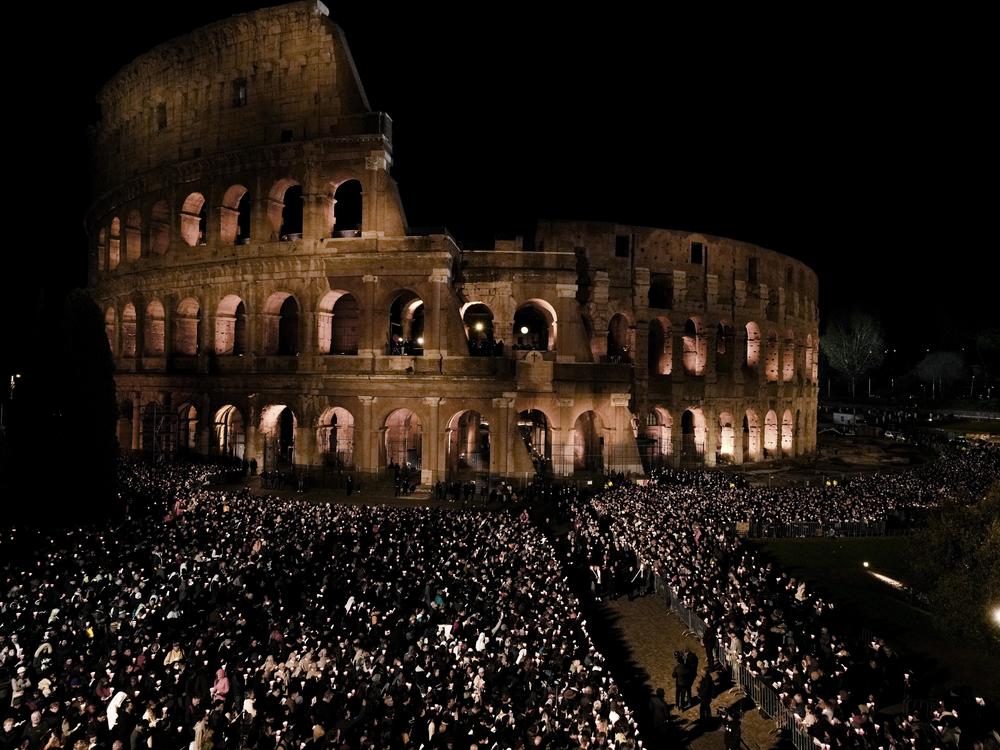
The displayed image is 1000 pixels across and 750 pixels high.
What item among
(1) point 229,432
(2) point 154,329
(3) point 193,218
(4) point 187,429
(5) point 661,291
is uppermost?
(3) point 193,218

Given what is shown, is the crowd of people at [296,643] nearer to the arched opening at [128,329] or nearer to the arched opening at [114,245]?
the arched opening at [128,329]

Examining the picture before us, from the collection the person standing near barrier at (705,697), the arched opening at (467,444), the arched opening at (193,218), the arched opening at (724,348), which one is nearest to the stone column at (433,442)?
the arched opening at (467,444)

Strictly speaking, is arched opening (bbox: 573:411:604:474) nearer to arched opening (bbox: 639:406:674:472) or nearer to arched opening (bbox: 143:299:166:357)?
arched opening (bbox: 639:406:674:472)

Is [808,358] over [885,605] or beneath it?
over

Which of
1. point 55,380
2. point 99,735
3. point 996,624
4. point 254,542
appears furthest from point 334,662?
point 55,380

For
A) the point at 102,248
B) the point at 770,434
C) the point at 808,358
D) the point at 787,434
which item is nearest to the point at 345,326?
the point at 102,248

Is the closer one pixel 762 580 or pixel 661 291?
pixel 762 580

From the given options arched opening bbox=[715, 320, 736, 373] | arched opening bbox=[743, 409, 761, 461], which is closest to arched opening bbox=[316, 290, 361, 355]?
arched opening bbox=[715, 320, 736, 373]

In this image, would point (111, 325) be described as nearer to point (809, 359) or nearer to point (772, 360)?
point (772, 360)
